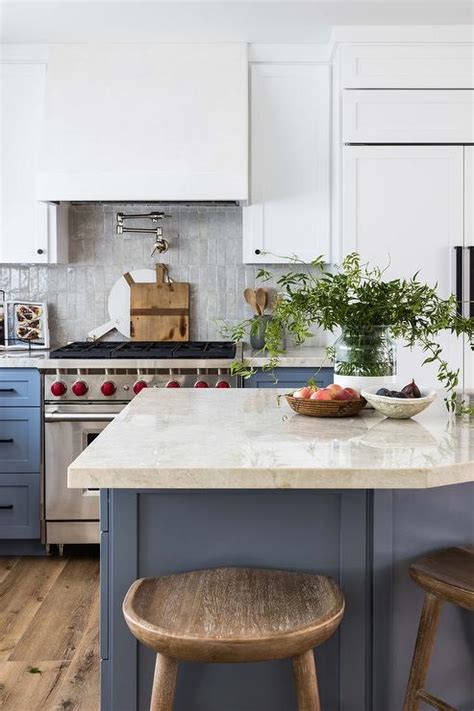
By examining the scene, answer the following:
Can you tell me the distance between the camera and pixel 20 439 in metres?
3.69

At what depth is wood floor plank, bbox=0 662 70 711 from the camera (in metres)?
2.37

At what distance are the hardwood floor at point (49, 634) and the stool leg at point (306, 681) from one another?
3.48ft

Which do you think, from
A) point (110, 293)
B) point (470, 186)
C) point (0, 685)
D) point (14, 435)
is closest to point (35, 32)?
point (110, 293)

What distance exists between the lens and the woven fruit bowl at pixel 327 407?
213 centimetres

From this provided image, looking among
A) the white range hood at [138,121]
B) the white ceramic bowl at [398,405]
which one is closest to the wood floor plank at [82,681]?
the white ceramic bowl at [398,405]

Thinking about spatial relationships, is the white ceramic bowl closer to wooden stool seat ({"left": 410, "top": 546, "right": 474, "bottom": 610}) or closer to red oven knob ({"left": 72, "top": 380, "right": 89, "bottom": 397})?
wooden stool seat ({"left": 410, "top": 546, "right": 474, "bottom": 610})

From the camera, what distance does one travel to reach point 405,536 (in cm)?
183

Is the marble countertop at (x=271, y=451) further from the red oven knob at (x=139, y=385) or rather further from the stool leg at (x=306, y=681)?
the red oven knob at (x=139, y=385)

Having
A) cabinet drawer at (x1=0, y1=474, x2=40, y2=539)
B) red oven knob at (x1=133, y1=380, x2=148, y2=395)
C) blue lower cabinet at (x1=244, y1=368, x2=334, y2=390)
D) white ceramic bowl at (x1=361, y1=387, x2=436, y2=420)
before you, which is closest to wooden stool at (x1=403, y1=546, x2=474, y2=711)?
Answer: white ceramic bowl at (x1=361, y1=387, x2=436, y2=420)

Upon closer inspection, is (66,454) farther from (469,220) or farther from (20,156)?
(469,220)

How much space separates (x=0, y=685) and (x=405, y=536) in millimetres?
1501

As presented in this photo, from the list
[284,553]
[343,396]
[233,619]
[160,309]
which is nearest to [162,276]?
[160,309]

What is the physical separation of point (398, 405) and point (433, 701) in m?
0.74

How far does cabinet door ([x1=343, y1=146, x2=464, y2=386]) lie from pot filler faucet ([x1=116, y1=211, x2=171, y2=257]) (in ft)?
3.68
